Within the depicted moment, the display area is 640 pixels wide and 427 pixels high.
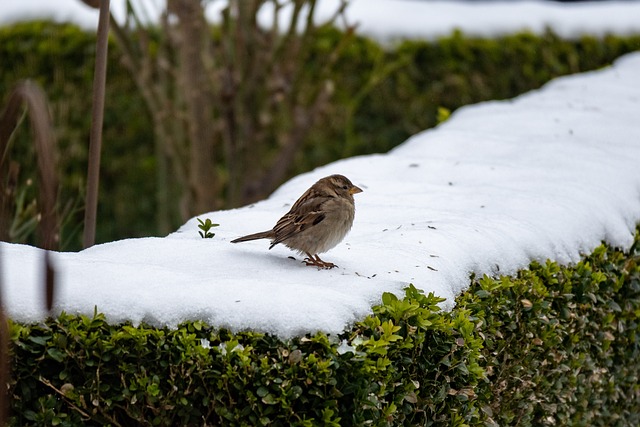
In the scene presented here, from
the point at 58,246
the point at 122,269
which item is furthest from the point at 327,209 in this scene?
the point at 58,246

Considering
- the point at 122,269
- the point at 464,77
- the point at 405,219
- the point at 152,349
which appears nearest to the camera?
the point at 152,349

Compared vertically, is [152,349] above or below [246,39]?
below

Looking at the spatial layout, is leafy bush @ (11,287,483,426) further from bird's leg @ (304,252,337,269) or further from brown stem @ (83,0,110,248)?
brown stem @ (83,0,110,248)

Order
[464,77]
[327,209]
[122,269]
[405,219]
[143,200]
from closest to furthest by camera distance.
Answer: [122,269], [327,209], [405,219], [143,200], [464,77]

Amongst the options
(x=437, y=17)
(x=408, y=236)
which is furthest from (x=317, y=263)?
(x=437, y=17)

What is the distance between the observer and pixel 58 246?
4523 millimetres

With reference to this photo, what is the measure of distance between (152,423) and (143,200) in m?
5.85

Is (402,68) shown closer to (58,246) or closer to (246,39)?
(246,39)

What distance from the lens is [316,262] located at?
3555mm

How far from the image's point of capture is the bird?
3.56 meters

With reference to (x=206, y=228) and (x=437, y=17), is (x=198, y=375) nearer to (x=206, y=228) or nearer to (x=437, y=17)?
(x=206, y=228)

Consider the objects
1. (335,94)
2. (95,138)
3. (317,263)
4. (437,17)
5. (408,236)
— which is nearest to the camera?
(317,263)

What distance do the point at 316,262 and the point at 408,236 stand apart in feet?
1.65

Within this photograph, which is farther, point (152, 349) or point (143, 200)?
point (143, 200)
